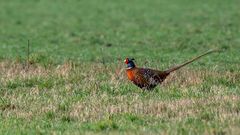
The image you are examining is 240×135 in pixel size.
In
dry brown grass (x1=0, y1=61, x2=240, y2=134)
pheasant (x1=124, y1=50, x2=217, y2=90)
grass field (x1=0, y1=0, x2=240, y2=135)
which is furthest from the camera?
pheasant (x1=124, y1=50, x2=217, y2=90)

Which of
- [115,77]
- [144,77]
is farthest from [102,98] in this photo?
[115,77]

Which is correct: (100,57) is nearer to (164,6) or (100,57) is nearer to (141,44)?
(141,44)

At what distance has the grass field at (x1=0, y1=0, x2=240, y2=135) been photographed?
1075 centimetres

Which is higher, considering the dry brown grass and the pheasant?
the pheasant

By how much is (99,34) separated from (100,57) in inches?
265

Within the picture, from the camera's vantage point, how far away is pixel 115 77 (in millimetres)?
15195

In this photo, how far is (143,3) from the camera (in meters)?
40.6

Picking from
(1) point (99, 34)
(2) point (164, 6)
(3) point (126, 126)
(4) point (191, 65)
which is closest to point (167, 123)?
(3) point (126, 126)

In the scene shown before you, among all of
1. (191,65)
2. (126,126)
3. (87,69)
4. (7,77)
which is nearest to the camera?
(126,126)

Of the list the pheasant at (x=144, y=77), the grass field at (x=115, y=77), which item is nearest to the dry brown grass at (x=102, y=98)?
the grass field at (x=115, y=77)

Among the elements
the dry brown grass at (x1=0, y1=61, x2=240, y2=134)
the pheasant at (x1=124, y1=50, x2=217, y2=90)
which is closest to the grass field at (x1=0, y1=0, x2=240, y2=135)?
the dry brown grass at (x1=0, y1=61, x2=240, y2=134)

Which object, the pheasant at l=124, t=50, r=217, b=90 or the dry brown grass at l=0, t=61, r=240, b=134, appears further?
the pheasant at l=124, t=50, r=217, b=90

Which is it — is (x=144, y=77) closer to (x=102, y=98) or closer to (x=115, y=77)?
(x=102, y=98)

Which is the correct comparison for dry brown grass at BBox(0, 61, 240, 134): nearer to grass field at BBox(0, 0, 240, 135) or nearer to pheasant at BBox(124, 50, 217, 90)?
grass field at BBox(0, 0, 240, 135)
